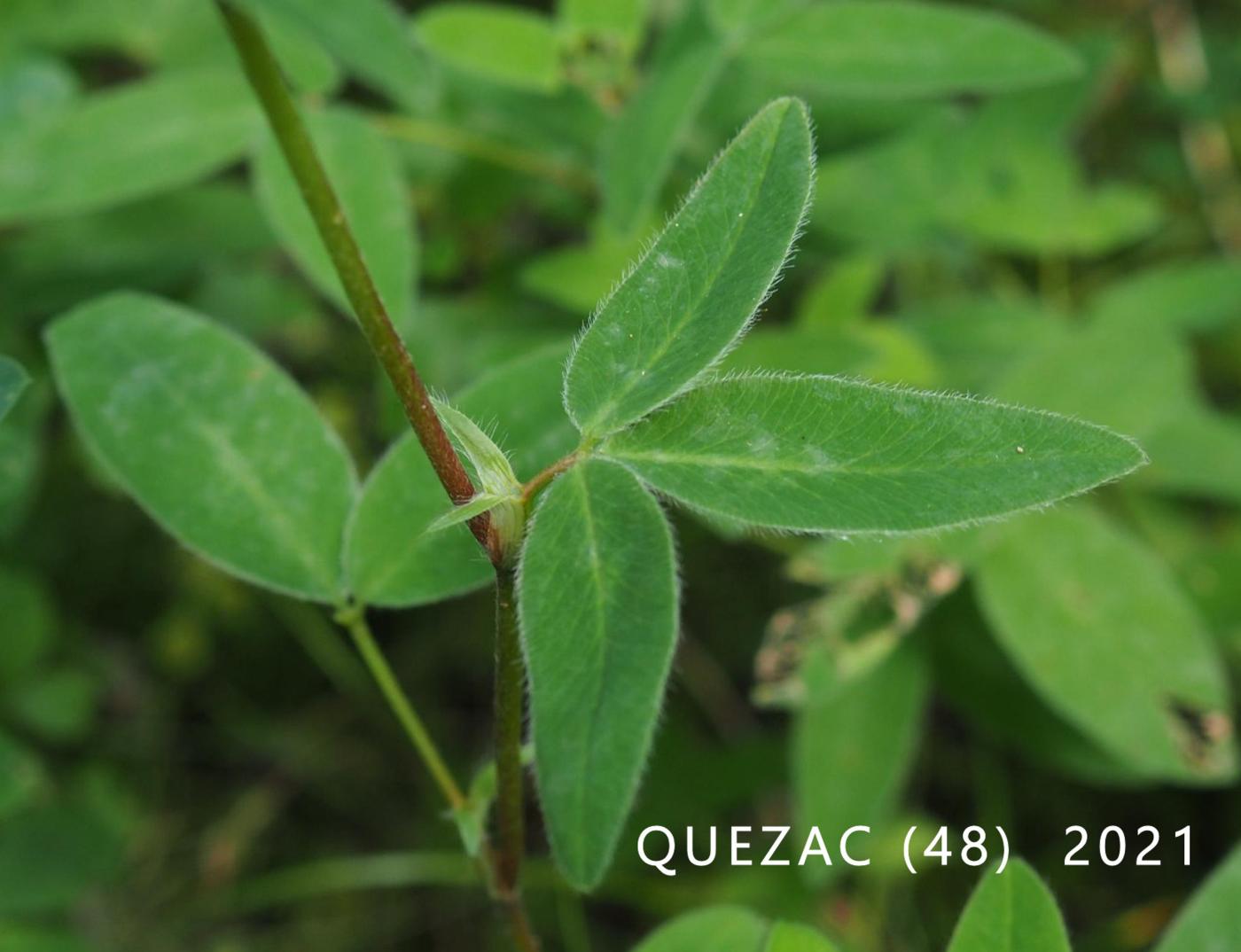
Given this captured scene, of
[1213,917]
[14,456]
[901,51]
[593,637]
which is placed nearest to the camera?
[593,637]

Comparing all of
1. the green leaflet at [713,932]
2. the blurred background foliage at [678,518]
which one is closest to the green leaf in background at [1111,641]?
the blurred background foliage at [678,518]

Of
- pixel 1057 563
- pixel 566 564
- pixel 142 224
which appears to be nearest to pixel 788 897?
pixel 1057 563

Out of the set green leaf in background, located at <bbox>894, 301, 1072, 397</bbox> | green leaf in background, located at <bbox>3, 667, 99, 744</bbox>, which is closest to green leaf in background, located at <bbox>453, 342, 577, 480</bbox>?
green leaf in background, located at <bbox>894, 301, 1072, 397</bbox>

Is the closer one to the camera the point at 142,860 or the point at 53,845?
the point at 53,845

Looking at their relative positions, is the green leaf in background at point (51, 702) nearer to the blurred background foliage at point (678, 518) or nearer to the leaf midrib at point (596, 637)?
the blurred background foliage at point (678, 518)

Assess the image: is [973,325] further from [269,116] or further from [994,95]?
[269,116]

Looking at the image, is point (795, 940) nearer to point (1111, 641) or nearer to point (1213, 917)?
point (1213, 917)

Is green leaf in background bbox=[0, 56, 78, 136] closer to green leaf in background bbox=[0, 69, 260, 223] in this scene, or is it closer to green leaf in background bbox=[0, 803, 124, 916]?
green leaf in background bbox=[0, 69, 260, 223]

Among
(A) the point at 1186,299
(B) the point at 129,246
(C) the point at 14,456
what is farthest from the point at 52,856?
(A) the point at 1186,299
